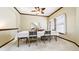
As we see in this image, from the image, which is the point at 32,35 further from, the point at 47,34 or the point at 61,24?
the point at 61,24

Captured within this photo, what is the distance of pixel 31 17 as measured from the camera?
4.77m

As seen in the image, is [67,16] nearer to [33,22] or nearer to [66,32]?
[66,32]

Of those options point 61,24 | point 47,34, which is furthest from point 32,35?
point 61,24

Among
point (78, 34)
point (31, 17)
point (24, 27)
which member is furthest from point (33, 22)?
point (78, 34)

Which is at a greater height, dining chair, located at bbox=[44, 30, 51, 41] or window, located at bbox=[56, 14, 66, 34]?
window, located at bbox=[56, 14, 66, 34]

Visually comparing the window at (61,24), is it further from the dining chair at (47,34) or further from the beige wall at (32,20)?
the beige wall at (32,20)

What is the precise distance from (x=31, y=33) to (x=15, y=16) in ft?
6.94

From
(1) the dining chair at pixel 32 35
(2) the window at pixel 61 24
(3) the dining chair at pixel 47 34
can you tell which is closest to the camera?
(1) the dining chair at pixel 32 35

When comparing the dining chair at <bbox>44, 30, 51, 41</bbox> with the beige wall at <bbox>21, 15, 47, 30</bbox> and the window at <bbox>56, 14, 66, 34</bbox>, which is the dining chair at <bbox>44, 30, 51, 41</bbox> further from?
the window at <bbox>56, 14, 66, 34</bbox>

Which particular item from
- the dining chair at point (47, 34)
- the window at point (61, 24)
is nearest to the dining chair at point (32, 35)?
the dining chair at point (47, 34)

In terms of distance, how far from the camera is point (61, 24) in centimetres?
578

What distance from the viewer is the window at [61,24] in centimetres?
531

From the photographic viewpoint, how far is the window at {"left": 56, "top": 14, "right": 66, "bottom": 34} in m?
5.31

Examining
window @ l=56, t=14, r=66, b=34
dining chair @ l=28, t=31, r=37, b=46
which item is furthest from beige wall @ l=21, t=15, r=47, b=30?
window @ l=56, t=14, r=66, b=34
